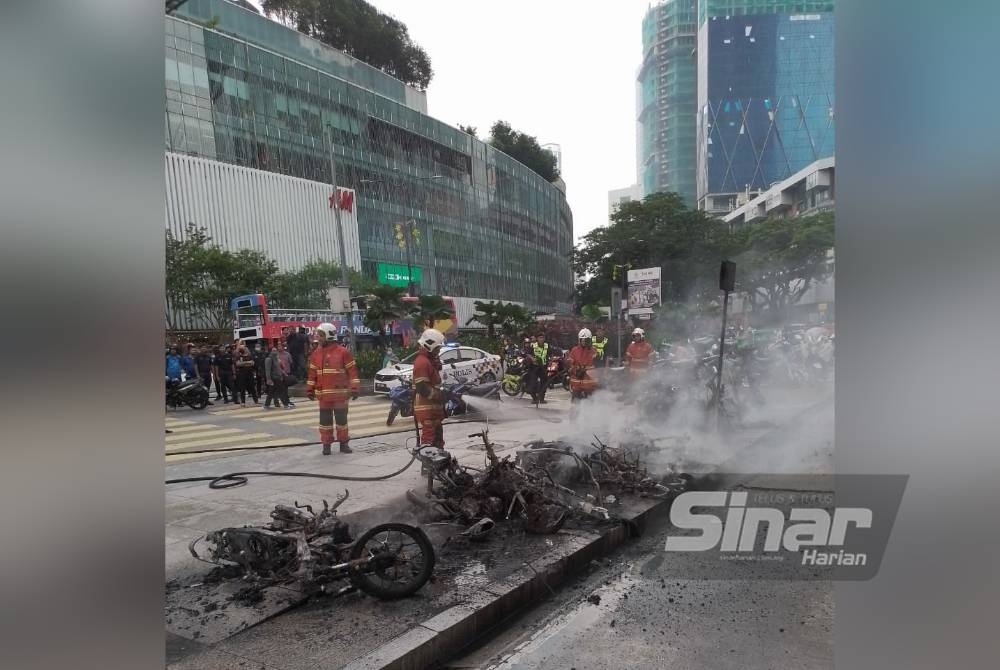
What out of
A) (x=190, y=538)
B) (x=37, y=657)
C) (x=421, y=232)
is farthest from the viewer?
(x=421, y=232)

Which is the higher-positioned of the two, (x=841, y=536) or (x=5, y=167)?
(x=5, y=167)

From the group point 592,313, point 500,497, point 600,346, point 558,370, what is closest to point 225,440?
point 500,497

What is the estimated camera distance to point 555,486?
460cm

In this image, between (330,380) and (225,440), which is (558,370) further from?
(225,440)

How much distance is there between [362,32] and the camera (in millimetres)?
4430

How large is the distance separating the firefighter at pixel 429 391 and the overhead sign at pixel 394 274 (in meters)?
0.55

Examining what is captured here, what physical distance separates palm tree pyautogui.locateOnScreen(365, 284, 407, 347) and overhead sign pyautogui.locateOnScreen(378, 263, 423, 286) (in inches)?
2.4

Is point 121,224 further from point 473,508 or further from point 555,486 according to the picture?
point 555,486

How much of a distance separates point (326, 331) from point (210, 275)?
181cm

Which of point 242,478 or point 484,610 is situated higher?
point 242,478

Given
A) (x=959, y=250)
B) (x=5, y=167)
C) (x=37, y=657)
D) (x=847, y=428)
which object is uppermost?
(x=5, y=167)

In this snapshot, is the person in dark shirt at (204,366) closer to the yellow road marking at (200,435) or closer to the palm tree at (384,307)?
the yellow road marking at (200,435)

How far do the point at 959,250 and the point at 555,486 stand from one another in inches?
135

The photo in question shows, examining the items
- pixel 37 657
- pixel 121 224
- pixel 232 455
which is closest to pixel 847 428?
pixel 121 224
